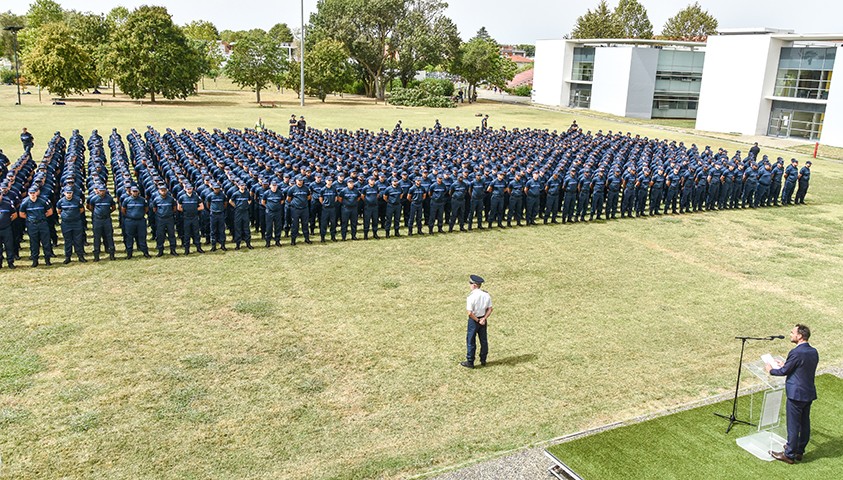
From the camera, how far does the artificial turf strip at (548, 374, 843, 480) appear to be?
585 cm

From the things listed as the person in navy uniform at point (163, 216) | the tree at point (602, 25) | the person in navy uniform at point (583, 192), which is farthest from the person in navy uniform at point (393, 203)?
the tree at point (602, 25)

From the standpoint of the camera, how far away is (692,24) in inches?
3191

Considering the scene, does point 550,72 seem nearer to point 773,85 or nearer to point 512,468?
point 773,85

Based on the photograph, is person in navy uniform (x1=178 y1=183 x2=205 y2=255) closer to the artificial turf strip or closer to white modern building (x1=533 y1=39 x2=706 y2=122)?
the artificial turf strip

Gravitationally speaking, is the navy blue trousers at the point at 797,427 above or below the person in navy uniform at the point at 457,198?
below

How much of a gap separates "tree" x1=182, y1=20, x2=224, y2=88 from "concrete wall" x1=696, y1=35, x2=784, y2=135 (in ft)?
112

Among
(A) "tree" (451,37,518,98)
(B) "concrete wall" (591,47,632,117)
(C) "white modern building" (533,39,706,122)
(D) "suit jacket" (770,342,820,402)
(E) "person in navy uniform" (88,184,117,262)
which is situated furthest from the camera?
(A) "tree" (451,37,518,98)

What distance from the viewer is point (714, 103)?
39.8m

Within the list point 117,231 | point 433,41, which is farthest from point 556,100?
point 117,231

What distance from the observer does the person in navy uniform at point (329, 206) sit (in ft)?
43.3

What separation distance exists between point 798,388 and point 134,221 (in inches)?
409

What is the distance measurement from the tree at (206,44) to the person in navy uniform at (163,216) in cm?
3825

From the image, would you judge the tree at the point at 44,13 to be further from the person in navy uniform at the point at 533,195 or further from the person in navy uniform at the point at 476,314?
the person in navy uniform at the point at 476,314

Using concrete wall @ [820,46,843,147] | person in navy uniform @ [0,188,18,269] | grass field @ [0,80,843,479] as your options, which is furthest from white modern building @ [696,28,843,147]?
person in navy uniform @ [0,188,18,269]
